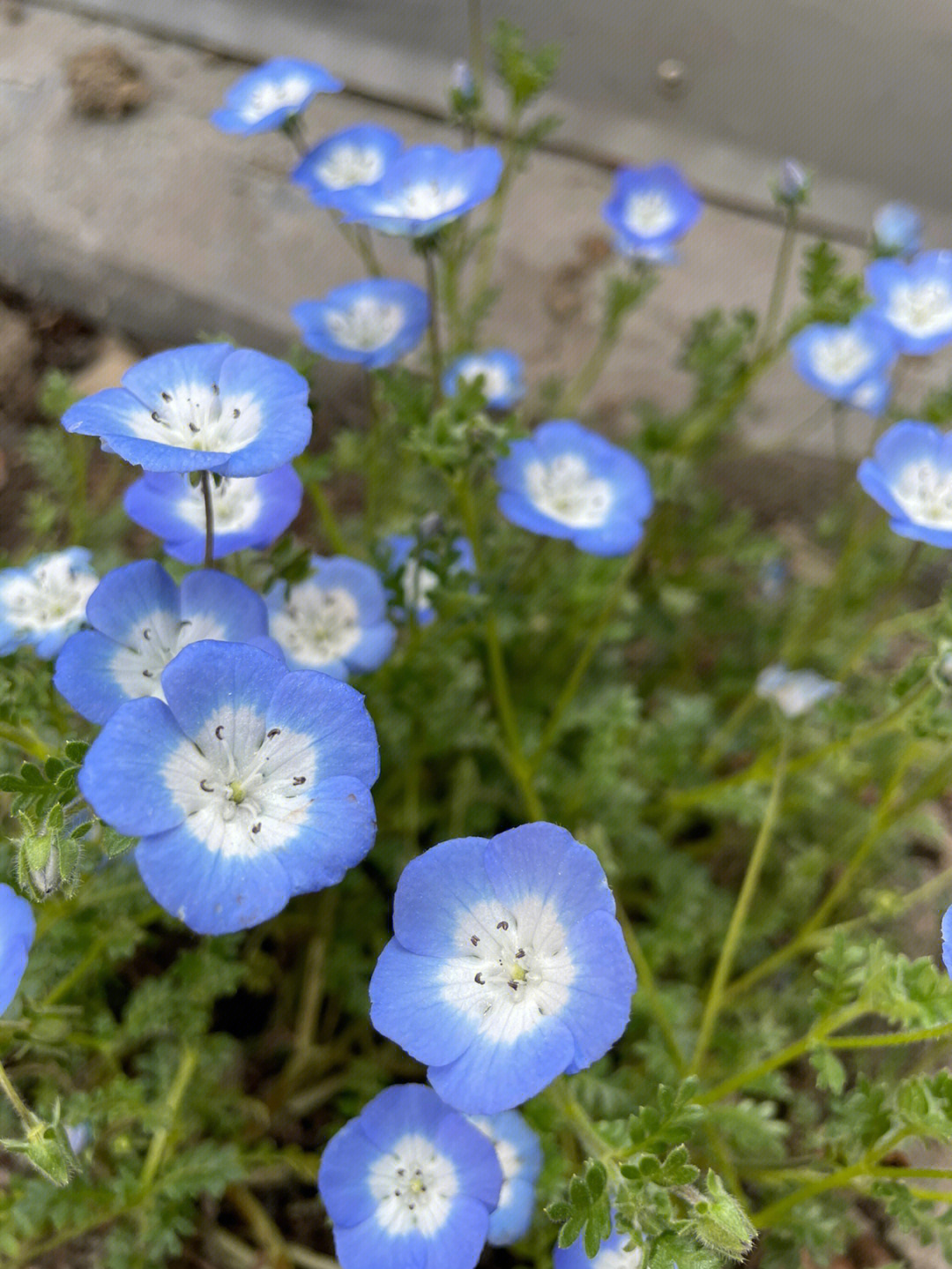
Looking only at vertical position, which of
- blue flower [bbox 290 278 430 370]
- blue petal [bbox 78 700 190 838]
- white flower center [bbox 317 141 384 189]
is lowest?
blue flower [bbox 290 278 430 370]

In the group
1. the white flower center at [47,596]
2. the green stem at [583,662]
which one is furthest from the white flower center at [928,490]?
the white flower center at [47,596]

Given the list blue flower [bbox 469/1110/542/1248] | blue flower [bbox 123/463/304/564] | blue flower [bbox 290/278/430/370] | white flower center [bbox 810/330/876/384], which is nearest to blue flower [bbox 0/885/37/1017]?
blue flower [bbox 123/463/304/564]

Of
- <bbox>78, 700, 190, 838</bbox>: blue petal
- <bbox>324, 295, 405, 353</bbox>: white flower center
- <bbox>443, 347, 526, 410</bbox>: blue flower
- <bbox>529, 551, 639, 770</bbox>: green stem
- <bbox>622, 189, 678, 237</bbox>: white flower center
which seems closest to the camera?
<bbox>78, 700, 190, 838</bbox>: blue petal

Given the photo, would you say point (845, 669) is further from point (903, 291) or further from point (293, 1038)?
point (293, 1038)

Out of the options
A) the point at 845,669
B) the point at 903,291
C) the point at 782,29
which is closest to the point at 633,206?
the point at 903,291

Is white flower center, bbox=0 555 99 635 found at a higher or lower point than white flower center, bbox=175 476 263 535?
lower

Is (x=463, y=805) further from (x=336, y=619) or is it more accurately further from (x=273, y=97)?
(x=273, y=97)

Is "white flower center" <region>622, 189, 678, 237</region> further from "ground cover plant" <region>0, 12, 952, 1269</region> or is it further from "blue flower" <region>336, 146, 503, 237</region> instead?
"blue flower" <region>336, 146, 503, 237</region>
